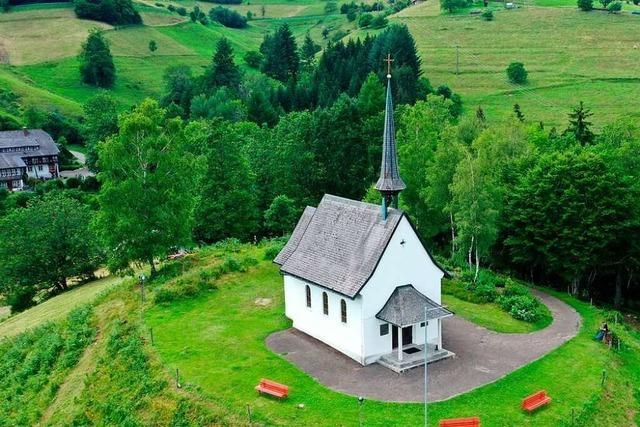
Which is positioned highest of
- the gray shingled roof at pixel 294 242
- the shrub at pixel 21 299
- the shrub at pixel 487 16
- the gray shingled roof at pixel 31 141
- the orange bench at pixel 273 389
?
the shrub at pixel 487 16

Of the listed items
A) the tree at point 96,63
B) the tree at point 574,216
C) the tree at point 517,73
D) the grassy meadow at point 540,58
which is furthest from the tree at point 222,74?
the tree at point 574,216

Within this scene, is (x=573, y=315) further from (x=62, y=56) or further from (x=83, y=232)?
(x=62, y=56)

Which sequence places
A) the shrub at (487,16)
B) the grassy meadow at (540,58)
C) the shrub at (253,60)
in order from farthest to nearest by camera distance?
the shrub at (253,60) < the shrub at (487,16) < the grassy meadow at (540,58)

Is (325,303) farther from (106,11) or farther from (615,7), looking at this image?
(106,11)

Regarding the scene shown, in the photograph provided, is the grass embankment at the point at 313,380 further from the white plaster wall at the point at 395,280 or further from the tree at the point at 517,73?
the tree at the point at 517,73

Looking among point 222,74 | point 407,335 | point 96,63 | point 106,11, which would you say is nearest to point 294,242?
point 407,335

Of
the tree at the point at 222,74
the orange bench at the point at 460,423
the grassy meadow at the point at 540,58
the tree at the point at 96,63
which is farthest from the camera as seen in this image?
the tree at the point at 96,63

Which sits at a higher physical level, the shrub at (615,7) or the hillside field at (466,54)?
the shrub at (615,7)

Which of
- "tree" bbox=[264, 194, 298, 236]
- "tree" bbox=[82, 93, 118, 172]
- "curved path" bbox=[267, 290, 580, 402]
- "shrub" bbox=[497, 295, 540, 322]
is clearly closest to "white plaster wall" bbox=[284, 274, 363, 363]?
"curved path" bbox=[267, 290, 580, 402]
